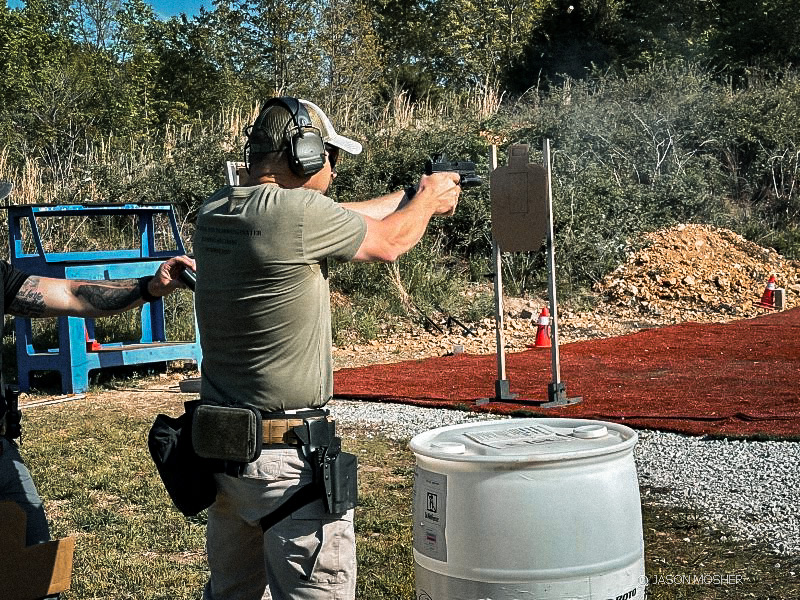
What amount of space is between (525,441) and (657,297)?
13.9m

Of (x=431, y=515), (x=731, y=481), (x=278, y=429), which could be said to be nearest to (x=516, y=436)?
(x=431, y=515)

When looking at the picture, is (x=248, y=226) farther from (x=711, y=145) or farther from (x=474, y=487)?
(x=711, y=145)

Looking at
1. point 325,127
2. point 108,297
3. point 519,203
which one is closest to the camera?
point 325,127

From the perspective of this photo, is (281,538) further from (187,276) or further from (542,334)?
(542,334)

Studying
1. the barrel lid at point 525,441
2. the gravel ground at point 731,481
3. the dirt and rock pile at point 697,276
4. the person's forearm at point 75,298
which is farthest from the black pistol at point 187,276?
the dirt and rock pile at point 697,276

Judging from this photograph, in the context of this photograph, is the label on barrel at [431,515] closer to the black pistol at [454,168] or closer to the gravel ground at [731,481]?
the black pistol at [454,168]

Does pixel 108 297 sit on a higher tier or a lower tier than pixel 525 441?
higher

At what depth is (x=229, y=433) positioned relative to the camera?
2.64 m

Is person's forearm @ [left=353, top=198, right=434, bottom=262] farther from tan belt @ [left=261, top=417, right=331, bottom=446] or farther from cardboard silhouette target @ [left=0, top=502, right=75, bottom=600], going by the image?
cardboard silhouette target @ [left=0, top=502, right=75, bottom=600]

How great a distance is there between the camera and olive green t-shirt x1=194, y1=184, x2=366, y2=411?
2607mm

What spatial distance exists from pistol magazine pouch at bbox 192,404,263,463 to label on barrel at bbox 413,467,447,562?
45 cm

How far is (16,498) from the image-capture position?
10.2 ft

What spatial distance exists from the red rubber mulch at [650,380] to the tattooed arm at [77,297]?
4.53 metres

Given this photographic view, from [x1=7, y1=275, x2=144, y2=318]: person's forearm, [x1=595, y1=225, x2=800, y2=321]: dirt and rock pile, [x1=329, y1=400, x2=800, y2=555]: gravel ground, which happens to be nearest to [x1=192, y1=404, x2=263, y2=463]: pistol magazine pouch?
[x1=7, y1=275, x2=144, y2=318]: person's forearm
